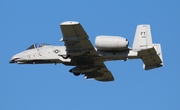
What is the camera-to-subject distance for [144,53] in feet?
166

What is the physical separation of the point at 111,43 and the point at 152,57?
4.16 meters

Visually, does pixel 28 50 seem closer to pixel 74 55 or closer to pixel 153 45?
pixel 74 55

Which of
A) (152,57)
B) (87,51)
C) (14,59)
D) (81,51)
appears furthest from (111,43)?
(14,59)

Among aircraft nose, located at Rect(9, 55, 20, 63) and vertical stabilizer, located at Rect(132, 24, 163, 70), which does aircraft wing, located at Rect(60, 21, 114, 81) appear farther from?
aircraft nose, located at Rect(9, 55, 20, 63)

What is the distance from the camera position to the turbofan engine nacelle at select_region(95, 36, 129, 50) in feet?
163

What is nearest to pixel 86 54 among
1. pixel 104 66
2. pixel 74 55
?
pixel 74 55

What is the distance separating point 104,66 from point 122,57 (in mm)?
4961

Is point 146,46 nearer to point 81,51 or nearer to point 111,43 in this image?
point 111,43

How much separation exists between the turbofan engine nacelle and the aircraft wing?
33.8 inches

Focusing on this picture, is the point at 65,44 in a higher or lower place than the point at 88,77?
→ higher

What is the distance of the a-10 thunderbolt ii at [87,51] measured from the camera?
49.2 m

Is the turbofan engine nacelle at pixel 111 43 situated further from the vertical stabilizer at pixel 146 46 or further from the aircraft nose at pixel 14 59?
the aircraft nose at pixel 14 59

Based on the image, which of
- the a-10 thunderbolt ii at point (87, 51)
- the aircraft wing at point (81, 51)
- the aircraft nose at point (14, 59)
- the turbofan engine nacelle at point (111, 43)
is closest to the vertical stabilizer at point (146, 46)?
the a-10 thunderbolt ii at point (87, 51)

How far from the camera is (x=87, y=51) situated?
51219 mm
